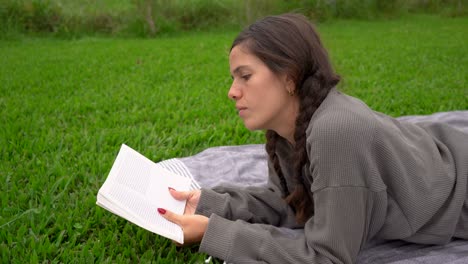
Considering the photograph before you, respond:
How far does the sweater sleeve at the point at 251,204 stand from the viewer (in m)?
2.17

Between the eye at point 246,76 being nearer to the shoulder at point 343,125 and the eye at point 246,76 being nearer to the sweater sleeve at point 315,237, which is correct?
the shoulder at point 343,125

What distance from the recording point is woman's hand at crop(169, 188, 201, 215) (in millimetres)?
2154

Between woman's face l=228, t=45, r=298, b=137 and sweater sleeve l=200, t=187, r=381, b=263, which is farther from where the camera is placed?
woman's face l=228, t=45, r=298, b=137

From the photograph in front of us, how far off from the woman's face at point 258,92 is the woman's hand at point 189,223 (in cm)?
43

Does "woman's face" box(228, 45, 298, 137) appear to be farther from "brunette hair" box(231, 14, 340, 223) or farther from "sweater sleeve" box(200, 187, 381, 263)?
"sweater sleeve" box(200, 187, 381, 263)

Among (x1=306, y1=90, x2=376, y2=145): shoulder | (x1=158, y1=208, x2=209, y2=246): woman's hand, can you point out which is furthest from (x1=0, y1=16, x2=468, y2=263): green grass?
(x1=306, y1=90, x2=376, y2=145): shoulder

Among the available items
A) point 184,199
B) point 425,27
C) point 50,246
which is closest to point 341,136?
point 184,199

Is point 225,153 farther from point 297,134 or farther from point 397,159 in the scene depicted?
point 397,159

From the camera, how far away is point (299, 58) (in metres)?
1.78

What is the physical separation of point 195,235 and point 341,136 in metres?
0.72

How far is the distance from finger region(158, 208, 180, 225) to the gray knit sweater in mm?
153

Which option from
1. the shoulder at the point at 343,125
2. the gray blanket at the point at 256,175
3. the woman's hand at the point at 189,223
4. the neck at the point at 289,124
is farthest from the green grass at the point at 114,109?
the shoulder at the point at 343,125

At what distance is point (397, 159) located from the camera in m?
1.67

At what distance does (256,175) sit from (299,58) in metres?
1.32
